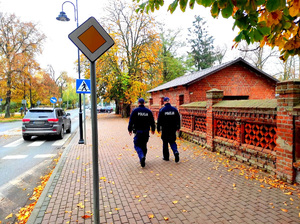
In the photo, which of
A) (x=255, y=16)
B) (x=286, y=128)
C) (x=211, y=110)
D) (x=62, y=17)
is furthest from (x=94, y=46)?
(x=62, y=17)

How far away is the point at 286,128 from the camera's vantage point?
461 centimetres

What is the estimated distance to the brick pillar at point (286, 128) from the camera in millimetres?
4441

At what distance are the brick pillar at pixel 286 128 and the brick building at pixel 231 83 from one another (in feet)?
24.7

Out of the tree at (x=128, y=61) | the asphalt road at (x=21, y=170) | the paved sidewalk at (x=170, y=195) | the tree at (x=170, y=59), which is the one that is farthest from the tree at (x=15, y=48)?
the paved sidewalk at (x=170, y=195)

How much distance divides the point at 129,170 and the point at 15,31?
32.4 metres

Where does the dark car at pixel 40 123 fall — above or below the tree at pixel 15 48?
below

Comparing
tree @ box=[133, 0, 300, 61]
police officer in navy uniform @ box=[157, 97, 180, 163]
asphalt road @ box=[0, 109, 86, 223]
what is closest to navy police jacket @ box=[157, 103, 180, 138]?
police officer in navy uniform @ box=[157, 97, 180, 163]

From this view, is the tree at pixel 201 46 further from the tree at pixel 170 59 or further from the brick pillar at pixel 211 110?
the brick pillar at pixel 211 110

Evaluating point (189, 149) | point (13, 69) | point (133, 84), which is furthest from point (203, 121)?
point (13, 69)

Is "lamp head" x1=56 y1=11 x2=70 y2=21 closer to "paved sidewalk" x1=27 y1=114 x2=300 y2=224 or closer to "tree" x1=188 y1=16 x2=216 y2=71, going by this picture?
"paved sidewalk" x1=27 y1=114 x2=300 y2=224

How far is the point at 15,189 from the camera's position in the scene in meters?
4.80

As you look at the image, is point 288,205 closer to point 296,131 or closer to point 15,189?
point 296,131

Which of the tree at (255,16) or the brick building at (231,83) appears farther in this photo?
the brick building at (231,83)

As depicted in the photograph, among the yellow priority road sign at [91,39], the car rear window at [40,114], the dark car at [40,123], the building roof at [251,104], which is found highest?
the yellow priority road sign at [91,39]
